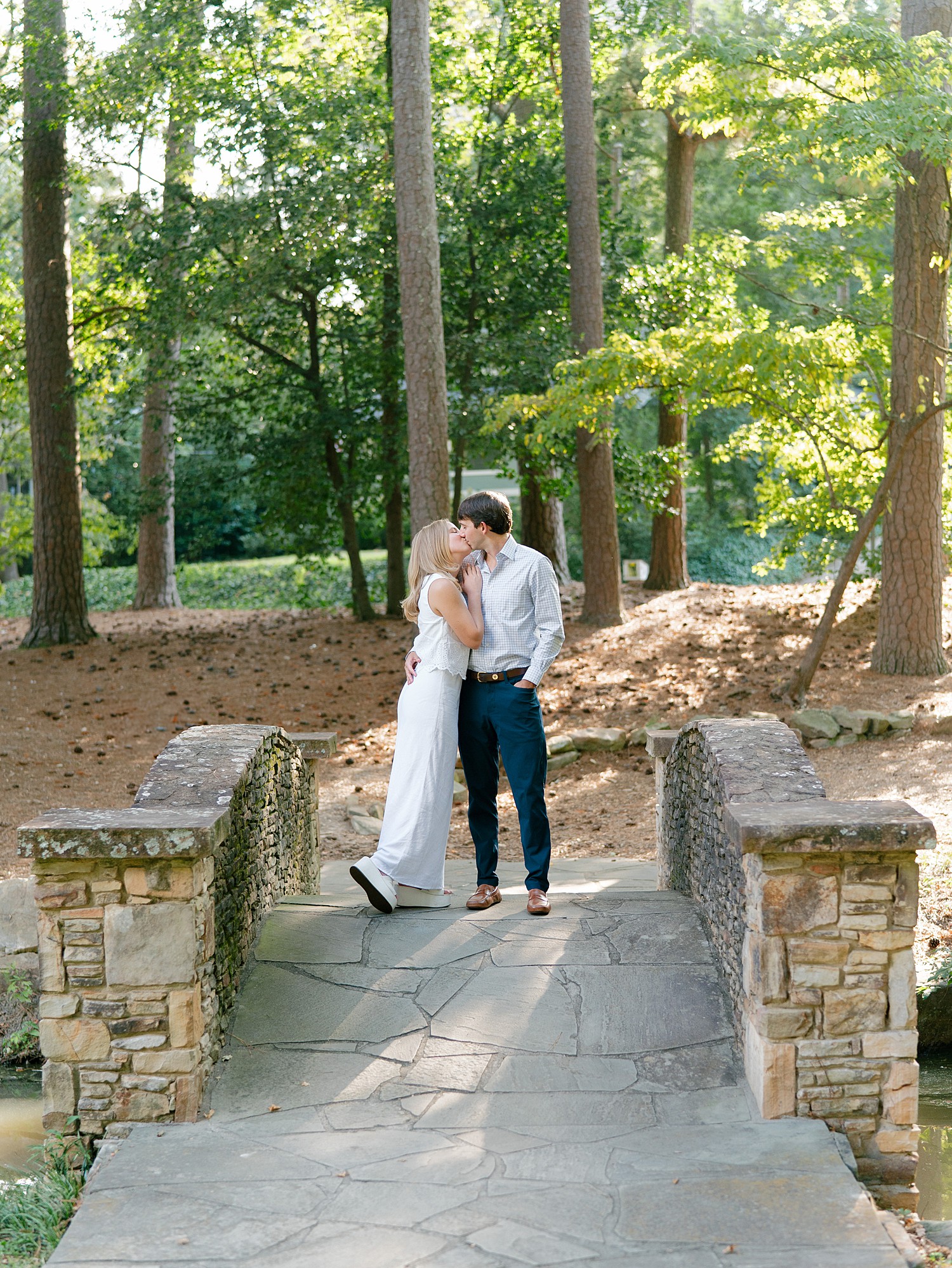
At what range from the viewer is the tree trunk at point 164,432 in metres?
14.7

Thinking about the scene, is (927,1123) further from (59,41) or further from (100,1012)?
(59,41)

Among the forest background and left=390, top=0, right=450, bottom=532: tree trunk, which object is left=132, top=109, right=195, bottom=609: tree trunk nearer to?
the forest background

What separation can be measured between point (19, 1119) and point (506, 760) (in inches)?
114

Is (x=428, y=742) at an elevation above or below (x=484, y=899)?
above

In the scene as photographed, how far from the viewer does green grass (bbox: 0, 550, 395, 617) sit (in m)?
23.0

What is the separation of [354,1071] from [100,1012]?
934 millimetres

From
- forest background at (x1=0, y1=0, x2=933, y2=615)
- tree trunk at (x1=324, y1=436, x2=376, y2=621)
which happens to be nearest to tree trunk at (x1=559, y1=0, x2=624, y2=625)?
forest background at (x1=0, y1=0, x2=933, y2=615)

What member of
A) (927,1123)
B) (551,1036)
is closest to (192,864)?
(551,1036)

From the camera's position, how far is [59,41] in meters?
14.4

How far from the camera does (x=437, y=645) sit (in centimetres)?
572

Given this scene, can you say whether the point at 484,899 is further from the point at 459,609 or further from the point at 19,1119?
the point at 19,1119

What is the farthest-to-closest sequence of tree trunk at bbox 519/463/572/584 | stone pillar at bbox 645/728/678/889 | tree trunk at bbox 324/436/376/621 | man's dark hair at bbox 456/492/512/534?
1. tree trunk at bbox 519/463/572/584
2. tree trunk at bbox 324/436/376/621
3. stone pillar at bbox 645/728/678/889
4. man's dark hair at bbox 456/492/512/534

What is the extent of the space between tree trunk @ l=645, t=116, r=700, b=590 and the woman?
38.8 ft

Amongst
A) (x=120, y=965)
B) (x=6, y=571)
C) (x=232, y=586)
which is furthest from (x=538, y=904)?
(x=6, y=571)
